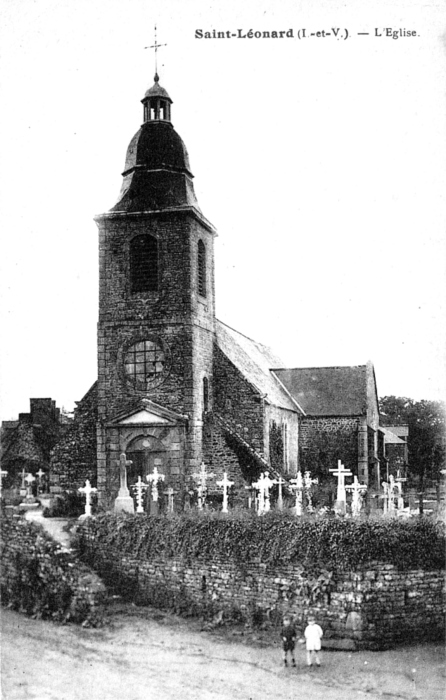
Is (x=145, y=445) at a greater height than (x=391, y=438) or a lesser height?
lesser

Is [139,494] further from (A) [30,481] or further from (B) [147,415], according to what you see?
(A) [30,481]

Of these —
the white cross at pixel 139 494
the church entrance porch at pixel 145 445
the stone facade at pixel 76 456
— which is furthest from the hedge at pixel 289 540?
the stone facade at pixel 76 456

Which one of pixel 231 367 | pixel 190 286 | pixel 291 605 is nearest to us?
pixel 291 605

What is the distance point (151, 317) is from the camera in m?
24.9

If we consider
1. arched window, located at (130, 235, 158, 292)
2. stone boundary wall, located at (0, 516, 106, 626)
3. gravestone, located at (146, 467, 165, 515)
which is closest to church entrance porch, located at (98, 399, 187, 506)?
gravestone, located at (146, 467, 165, 515)

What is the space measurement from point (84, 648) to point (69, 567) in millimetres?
2779

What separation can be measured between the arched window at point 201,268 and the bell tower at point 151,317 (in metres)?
0.64

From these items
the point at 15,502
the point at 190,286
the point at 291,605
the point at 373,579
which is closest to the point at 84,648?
the point at 291,605

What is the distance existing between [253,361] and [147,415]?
31.5 ft

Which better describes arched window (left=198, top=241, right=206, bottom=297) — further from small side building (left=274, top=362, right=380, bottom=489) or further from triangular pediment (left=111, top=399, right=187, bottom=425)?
small side building (left=274, top=362, right=380, bottom=489)

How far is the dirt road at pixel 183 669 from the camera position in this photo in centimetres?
1361

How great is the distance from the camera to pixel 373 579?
16.2 metres

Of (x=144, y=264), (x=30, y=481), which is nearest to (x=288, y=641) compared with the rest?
(x=144, y=264)

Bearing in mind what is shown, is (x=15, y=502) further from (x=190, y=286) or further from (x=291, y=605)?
(x=291, y=605)
